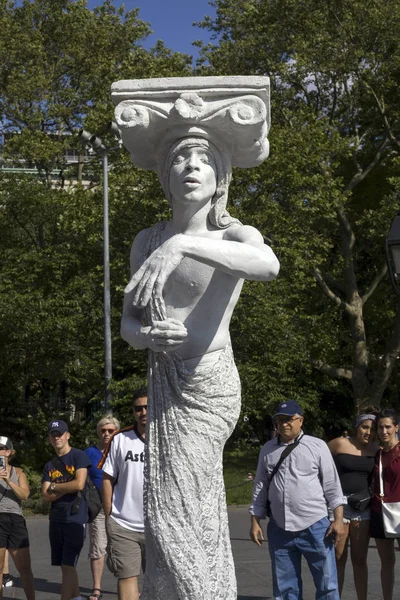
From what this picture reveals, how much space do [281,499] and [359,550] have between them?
1.54 m

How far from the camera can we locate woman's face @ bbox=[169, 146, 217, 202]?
4.61 meters

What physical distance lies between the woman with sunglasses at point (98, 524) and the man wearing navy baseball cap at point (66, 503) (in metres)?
0.63

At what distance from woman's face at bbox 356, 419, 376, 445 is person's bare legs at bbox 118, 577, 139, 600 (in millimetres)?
2406

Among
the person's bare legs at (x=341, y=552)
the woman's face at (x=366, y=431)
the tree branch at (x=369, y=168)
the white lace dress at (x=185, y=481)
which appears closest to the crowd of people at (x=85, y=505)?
the person's bare legs at (x=341, y=552)

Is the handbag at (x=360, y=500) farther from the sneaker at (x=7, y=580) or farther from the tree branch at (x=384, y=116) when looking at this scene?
the tree branch at (x=384, y=116)

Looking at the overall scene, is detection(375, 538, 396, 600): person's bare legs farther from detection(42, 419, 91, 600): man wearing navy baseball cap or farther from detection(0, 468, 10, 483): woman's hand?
detection(0, 468, 10, 483): woman's hand

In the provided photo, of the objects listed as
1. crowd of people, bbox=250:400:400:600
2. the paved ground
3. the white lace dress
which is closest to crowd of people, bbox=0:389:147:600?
the paved ground

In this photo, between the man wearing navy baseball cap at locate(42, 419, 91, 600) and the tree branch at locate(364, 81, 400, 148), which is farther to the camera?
the tree branch at locate(364, 81, 400, 148)

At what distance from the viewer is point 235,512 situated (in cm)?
1762

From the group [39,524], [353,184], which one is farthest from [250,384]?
[353,184]

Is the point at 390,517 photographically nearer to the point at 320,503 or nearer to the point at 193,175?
the point at 320,503

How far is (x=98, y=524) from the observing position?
9.41 m

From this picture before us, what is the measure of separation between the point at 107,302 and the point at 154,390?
1601cm

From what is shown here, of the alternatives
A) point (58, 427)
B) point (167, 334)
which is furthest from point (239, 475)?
point (167, 334)
